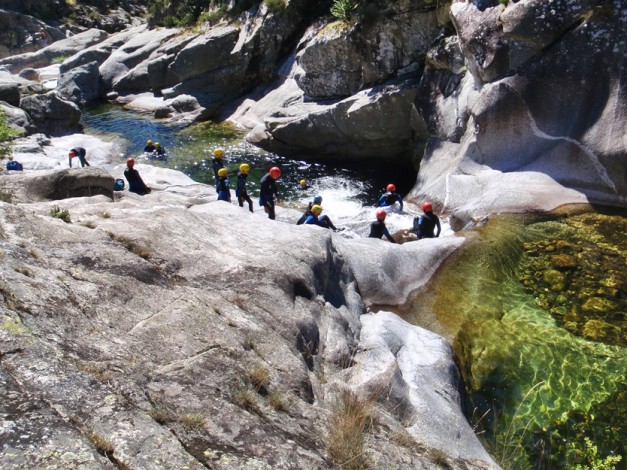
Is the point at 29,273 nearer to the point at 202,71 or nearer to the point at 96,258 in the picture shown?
the point at 96,258

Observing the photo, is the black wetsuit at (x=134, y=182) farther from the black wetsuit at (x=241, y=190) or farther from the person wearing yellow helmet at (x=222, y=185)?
the black wetsuit at (x=241, y=190)

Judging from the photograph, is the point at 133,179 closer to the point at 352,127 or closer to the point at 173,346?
the point at 173,346

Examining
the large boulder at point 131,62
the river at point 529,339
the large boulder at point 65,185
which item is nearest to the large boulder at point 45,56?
the large boulder at point 131,62

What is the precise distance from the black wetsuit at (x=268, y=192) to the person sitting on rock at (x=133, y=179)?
13.1 feet

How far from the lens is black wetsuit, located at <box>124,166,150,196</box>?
15617mm

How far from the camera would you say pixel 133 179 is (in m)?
15.7

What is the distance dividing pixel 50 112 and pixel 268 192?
67.2ft

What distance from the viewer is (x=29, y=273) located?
5.72m

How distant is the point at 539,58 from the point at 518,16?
62.2 inches

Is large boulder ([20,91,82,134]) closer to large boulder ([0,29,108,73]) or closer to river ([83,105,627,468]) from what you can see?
Result: river ([83,105,627,468])

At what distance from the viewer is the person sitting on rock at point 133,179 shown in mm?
15578

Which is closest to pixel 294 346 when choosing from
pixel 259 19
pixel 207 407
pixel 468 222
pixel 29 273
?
pixel 207 407

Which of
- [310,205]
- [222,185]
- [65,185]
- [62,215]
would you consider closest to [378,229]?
[310,205]

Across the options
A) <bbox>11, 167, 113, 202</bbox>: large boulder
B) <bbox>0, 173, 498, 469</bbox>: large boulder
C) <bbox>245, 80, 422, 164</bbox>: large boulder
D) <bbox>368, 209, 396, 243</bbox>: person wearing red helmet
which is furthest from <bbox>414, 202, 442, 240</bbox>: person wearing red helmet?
<bbox>11, 167, 113, 202</bbox>: large boulder
